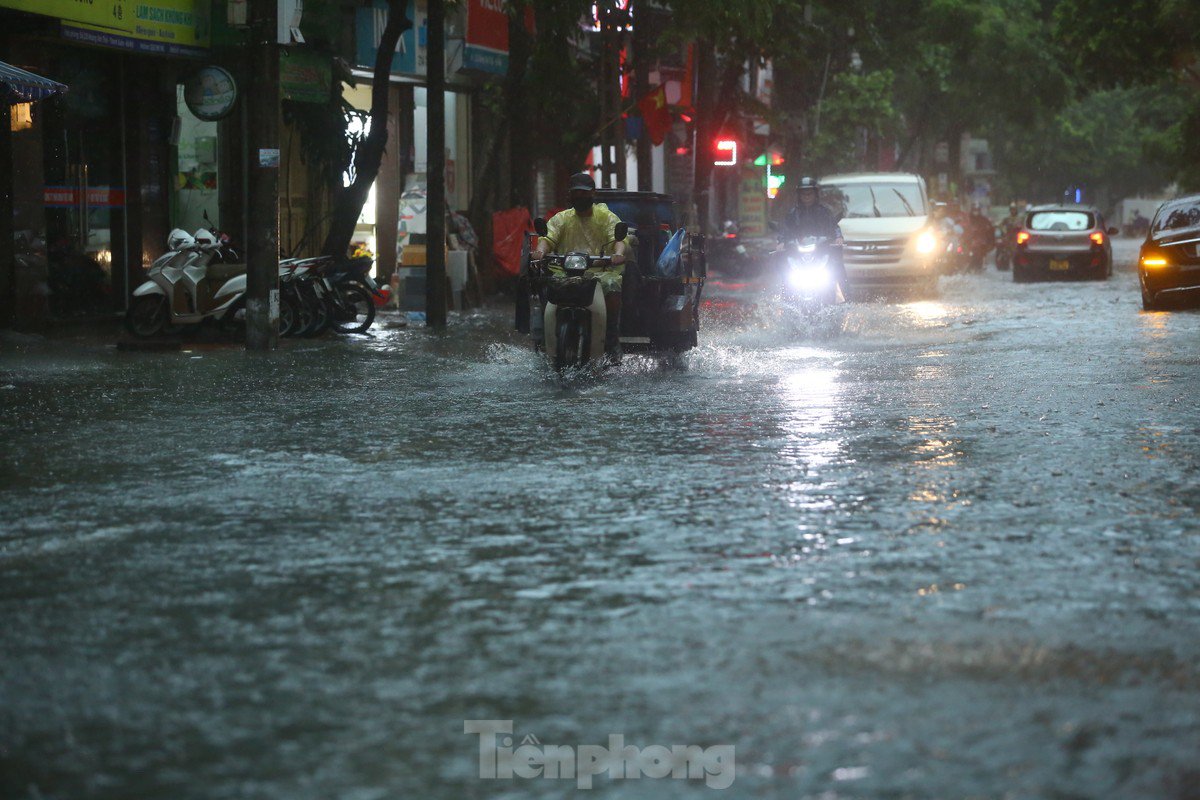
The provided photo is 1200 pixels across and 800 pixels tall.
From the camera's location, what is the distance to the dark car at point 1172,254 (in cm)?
2503

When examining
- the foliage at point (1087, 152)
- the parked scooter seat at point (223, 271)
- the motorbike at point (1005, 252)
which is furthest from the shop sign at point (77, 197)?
the foliage at point (1087, 152)

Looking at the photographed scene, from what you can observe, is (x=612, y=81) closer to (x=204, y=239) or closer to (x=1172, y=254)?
(x=1172, y=254)

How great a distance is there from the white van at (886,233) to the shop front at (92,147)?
41.3 feet

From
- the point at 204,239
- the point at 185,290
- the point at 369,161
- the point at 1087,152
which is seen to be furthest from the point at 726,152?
the point at 1087,152

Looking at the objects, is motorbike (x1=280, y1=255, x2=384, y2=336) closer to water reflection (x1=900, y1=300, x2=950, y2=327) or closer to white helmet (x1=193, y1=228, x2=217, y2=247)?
white helmet (x1=193, y1=228, x2=217, y2=247)

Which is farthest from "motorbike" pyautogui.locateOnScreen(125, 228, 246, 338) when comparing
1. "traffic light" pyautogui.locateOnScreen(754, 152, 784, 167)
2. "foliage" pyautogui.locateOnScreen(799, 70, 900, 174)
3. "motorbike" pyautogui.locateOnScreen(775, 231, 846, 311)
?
"foliage" pyautogui.locateOnScreen(799, 70, 900, 174)

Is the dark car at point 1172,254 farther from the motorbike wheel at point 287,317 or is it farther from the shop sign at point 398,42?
the motorbike wheel at point 287,317

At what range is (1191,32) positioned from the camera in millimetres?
42531

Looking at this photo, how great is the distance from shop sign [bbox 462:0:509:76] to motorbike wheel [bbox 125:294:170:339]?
34.3ft

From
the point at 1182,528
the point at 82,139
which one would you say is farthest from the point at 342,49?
the point at 1182,528

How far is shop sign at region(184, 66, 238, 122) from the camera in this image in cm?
2073

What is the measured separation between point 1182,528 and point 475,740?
13.6ft

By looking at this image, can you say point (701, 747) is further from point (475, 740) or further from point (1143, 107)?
point (1143, 107)

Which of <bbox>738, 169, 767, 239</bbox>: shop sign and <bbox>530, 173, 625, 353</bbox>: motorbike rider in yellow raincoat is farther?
<bbox>738, 169, 767, 239</bbox>: shop sign
